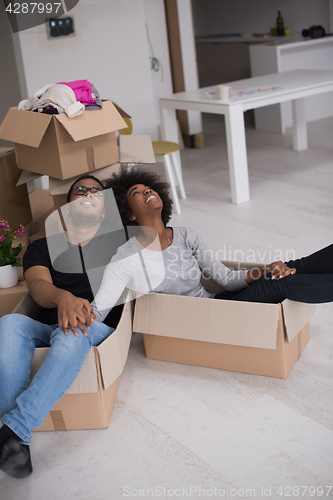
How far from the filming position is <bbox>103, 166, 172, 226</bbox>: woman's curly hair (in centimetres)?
175

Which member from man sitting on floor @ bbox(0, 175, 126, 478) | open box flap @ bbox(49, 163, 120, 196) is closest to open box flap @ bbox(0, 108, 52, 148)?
open box flap @ bbox(49, 163, 120, 196)

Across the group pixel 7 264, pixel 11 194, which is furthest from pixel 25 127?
pixel 7 264

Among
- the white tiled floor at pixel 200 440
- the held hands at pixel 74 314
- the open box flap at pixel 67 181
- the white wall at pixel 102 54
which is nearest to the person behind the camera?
the white tiled floor at pixel 200 440

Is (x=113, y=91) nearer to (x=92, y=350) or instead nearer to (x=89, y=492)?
(x=92, y=350)

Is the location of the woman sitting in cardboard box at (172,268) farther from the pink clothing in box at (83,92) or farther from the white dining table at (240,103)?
the white dining table at (240,103)

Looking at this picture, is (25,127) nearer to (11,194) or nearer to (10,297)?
(11,194)

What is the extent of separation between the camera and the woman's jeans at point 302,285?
61.7 inches

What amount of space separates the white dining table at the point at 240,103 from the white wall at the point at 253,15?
269 cm

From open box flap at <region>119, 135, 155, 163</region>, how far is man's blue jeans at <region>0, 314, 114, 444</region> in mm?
1006

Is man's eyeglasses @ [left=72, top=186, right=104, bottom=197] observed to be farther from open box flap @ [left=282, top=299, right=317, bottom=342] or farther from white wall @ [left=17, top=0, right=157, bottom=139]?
white wall @ [left=17, top=0, right=157, bottom=139]

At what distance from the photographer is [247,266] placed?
6.27ft

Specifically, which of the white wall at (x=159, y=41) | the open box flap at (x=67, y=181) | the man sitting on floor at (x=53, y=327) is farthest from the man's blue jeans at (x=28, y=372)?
the white wall at (x=159, y=41)

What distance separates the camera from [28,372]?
1443mm

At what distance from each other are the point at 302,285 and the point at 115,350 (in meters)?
0.61
